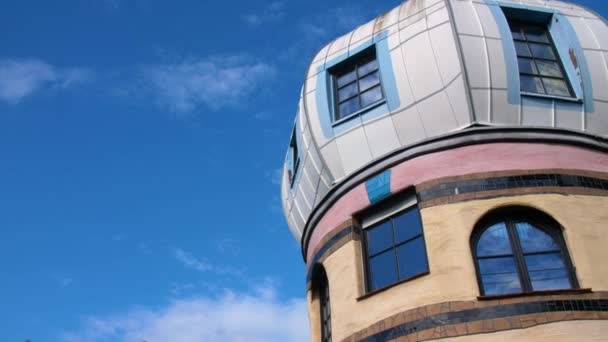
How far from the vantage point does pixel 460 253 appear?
929cm

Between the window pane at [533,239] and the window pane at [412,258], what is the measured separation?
4.52 ft

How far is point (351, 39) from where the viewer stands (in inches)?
502

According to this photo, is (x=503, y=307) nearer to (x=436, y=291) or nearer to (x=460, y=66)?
(x=436, y=291)

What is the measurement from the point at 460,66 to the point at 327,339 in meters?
4.99

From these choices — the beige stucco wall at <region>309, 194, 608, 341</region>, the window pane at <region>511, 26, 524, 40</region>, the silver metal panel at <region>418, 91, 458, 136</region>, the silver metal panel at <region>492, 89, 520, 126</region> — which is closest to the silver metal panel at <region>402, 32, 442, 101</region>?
the silver metal panel at <region>418, 91, 458, 136</region>

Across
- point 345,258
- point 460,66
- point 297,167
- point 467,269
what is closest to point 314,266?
point 345,258

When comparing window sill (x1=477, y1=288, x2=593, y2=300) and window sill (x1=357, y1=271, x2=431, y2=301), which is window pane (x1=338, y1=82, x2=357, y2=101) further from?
window sill (x1=477, y1=288, x2=593, y2=300)

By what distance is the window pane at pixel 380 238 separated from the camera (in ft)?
34.2

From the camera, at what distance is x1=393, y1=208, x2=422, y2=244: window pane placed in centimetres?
1009

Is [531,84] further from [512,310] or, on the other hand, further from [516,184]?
[512,310]

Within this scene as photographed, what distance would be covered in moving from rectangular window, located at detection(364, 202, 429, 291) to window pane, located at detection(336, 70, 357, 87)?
3.00 metres

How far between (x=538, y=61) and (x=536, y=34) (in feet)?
2.49

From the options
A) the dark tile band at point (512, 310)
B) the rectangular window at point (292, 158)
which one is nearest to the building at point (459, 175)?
the dark tile band at point (512, 310)

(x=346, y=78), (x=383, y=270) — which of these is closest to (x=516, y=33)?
(x=346, y=78)
